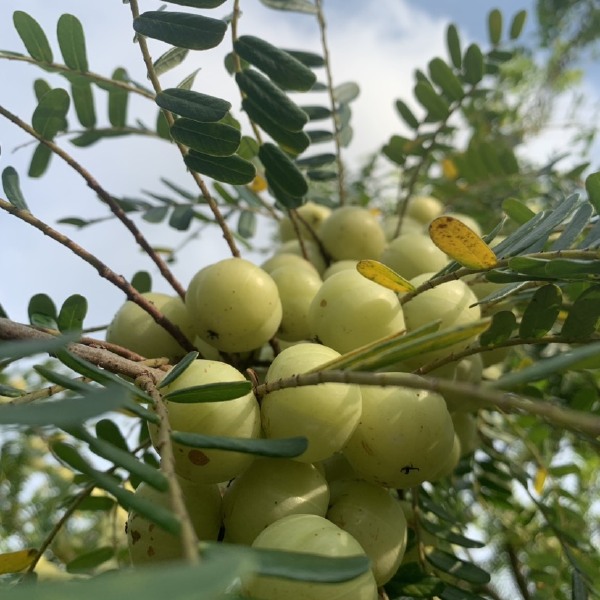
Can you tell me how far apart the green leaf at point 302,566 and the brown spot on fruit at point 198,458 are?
24cm

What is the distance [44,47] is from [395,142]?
0.71 meters

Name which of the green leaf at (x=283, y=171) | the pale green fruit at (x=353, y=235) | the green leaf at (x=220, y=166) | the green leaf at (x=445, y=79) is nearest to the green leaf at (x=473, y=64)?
the green leaf at (x=445, y=79)

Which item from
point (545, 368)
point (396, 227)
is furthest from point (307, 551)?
point (396, 227)

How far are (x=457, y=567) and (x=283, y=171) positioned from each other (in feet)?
1.98

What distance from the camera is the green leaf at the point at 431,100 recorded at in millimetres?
1314

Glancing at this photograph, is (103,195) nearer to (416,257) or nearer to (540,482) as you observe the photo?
(416,257)

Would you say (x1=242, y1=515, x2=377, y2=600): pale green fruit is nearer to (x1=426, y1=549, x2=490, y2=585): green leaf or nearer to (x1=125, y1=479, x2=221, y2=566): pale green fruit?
(x1=125, y1=479, x2=221, y2=566): pale green fruit

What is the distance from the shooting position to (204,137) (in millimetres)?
808

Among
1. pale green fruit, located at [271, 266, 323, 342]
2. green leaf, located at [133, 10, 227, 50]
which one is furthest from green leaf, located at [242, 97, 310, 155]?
pale green fruit, located at [271, 266, 323, 342]

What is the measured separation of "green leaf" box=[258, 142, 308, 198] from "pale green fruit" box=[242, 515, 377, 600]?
49 centimetres

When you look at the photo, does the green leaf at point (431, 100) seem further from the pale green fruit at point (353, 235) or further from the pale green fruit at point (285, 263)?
the pale green fruit at point (285, 263)

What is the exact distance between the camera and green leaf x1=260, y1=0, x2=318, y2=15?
129 cm

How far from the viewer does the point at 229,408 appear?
2.17 ft

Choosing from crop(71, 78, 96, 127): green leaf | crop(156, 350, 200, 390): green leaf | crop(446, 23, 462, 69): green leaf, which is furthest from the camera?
crop(446, 23, 462, 69): green leaf
